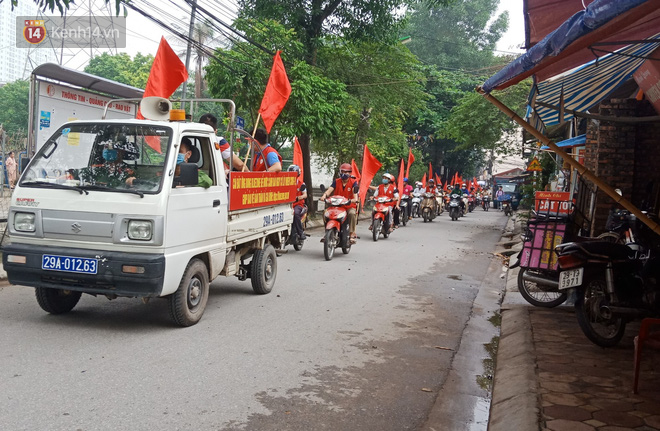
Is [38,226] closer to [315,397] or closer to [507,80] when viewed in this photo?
[315,397]

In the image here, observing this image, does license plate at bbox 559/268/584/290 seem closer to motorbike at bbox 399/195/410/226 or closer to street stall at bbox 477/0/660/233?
street stall at bbox 477/0/660/233

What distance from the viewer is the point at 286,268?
10.1 m

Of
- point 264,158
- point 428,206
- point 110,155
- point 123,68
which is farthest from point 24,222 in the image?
point 123,68

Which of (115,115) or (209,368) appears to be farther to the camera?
(115,115)

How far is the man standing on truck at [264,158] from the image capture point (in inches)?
323

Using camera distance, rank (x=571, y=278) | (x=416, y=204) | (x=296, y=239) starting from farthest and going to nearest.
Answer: (x=416, y=204)
(x=296, y=239)
(x=571, y=278)

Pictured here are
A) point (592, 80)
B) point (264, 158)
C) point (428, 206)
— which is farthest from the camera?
point (428, 206)

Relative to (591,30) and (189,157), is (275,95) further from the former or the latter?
(591,30)

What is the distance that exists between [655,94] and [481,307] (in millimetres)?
3363

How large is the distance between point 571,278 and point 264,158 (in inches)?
165

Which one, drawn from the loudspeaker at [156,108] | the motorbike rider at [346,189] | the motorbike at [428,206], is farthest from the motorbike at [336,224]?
the motorbike at [428,206]

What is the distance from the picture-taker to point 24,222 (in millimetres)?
5551

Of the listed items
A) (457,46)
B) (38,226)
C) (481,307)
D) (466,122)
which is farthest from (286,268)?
(457,46)

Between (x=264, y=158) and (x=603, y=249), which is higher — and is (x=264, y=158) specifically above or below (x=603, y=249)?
above
